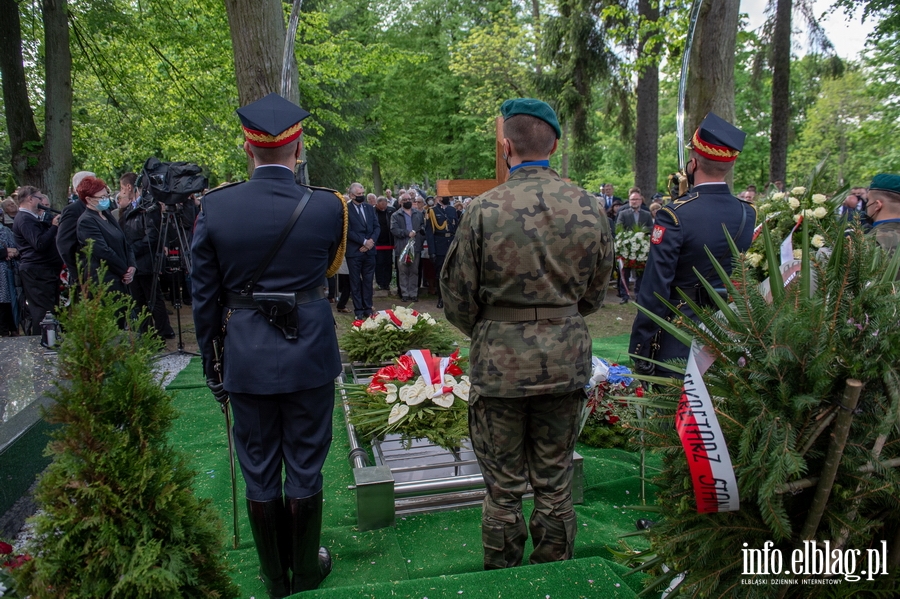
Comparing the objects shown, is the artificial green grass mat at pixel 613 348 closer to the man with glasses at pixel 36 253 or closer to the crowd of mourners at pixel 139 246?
the crowd of mourners at pixel 139 246

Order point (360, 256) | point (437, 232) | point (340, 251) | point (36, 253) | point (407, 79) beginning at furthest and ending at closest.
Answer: point (407, 79) < point (437, 232) < point (360, 256) < point (36, 253) < point (340, 251)

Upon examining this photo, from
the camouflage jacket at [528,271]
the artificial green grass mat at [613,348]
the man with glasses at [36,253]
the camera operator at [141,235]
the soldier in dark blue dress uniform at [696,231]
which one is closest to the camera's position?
the camouflage jacket at [528,271]

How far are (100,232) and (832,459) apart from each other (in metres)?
6.79

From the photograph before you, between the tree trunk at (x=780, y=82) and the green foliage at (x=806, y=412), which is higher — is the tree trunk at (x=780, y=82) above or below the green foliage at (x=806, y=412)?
above

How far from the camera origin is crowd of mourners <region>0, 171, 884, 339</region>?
6695 mm

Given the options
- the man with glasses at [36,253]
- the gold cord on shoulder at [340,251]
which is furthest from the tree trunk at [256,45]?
the gold cord on shoulder at [340,251]

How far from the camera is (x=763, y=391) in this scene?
1777mm

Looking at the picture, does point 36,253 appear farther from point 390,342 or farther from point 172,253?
point 390,342

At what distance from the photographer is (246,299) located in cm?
288

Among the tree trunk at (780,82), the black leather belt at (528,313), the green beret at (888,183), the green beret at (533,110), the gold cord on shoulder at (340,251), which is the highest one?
the tree trunk at (780,82)

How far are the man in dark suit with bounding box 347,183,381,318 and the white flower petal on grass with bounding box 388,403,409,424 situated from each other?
19.4 ft

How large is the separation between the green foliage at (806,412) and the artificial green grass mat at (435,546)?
53cm

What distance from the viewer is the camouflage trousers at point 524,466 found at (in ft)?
9.27

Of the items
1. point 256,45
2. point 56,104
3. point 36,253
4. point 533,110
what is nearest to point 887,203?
point 533,110
